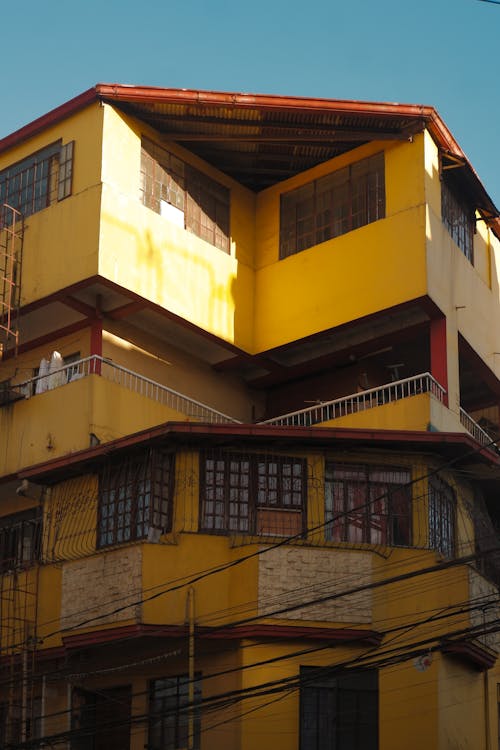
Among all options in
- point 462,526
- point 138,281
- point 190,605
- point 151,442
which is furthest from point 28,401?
point 462,526

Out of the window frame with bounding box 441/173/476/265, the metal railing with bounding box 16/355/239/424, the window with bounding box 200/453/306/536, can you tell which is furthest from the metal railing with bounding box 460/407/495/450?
the window with bounding box 200/453/306/536

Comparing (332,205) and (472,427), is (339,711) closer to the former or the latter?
(472,427)

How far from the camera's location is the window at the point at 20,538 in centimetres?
2891

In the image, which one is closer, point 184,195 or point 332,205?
point 184,195

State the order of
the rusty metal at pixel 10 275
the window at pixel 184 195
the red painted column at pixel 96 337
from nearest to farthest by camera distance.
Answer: the red painted column at pixel 96 337
the rusty metal at pixel 10 275
the window at pixel 184 195

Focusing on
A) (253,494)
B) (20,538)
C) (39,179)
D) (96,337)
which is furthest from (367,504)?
(39,179)

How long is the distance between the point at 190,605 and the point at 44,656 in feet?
11.6

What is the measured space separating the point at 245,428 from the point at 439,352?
6699 millimetres

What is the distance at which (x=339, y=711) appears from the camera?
24203 millimetres

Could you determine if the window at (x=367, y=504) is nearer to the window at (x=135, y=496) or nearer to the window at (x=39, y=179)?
the window at (x=135, y=496)

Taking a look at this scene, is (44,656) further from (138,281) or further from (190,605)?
(138,281)

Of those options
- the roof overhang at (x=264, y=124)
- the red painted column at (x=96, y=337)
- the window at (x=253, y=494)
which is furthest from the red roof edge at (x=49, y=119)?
the window at (x=253, y=494)

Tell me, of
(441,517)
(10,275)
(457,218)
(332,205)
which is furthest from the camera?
(457,218)

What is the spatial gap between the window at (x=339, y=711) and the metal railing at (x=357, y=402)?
624cm
